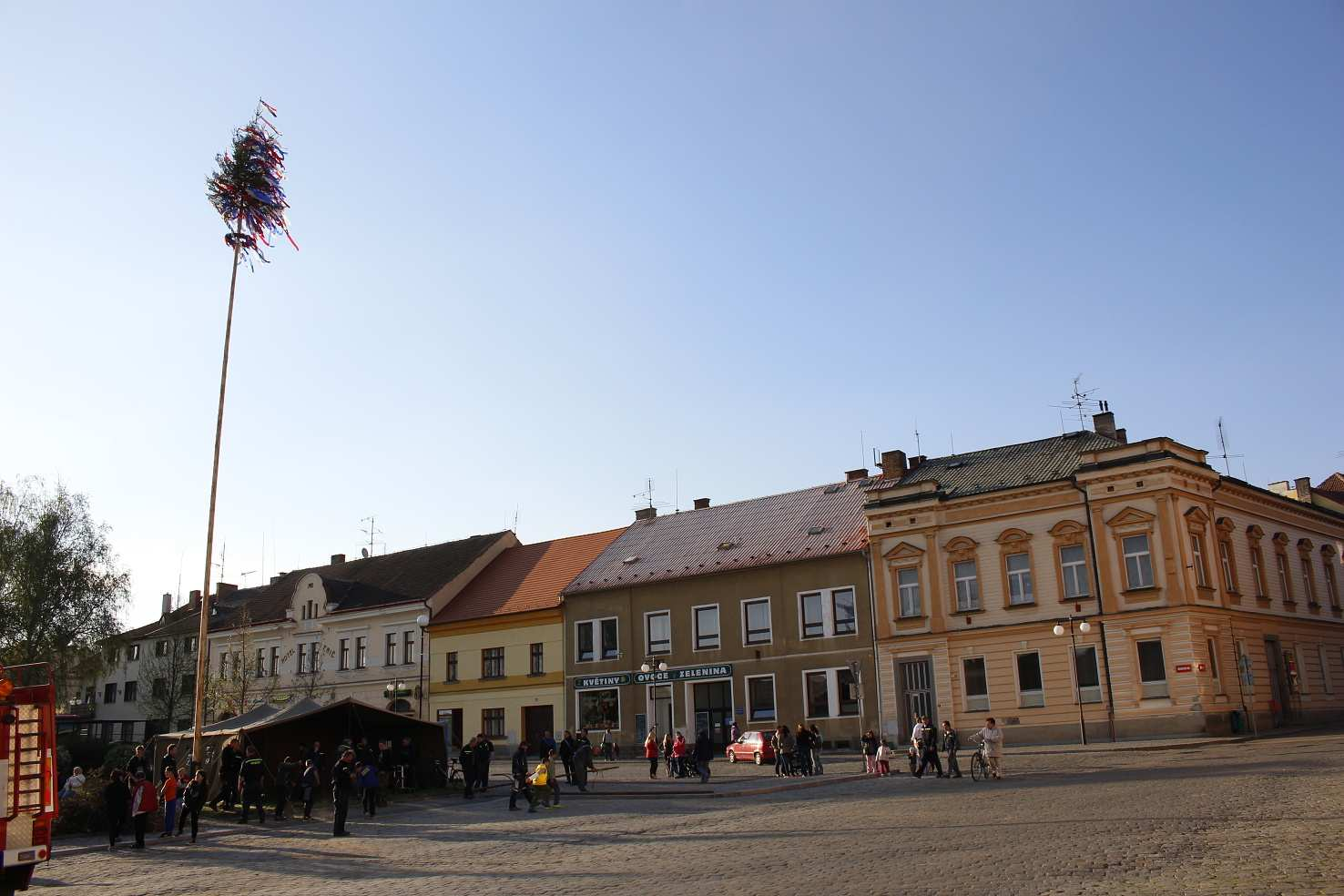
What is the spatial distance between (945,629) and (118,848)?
2791cm

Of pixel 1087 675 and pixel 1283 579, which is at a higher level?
pixel 1283 579

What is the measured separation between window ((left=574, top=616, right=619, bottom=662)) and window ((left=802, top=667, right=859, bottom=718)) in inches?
375

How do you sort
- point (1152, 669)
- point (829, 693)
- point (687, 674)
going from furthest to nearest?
point (687, 674) → point (829, 693) → point (1152, 669)

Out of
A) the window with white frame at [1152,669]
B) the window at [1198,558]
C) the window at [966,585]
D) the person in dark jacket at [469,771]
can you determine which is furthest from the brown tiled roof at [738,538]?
the person in dark jacket at [469,771]

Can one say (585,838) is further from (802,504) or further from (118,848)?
(802,504)

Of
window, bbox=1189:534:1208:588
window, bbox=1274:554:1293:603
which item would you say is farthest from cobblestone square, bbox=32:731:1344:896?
window, bbox=1274:554:1293:603

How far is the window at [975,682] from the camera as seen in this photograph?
40.3m

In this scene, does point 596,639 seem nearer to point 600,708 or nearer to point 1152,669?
point 600,708

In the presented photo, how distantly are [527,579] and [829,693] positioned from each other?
59.8 feet

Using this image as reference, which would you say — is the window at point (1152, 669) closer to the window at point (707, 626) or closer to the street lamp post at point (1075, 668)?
the street lamp post at point (1075, 668)

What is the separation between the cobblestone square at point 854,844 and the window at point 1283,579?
55.5 ft

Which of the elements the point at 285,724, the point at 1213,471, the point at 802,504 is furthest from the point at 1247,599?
the point at 285,724

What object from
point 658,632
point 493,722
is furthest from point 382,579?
point 658,632

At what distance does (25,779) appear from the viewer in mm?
12570
